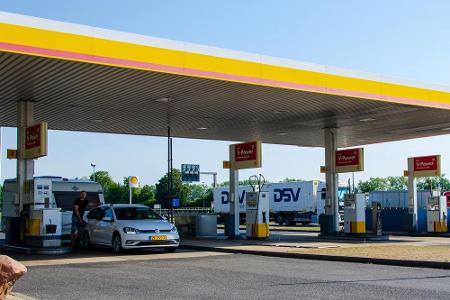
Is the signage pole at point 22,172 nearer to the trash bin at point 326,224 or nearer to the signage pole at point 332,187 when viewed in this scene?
the trash bin at point 326,224

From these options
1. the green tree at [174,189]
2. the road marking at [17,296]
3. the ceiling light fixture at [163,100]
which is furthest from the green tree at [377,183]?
the road marking at [17,296]

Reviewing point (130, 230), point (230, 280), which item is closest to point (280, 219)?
point (130, 230)

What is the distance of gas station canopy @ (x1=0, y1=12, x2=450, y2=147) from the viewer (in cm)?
1460

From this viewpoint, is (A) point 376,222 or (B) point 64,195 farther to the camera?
(A) point 376,222

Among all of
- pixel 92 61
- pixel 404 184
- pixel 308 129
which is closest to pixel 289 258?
pixel 92 61

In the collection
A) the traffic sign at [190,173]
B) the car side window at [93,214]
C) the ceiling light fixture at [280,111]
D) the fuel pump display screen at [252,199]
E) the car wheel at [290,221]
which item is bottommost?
the car wheel at [290,221]

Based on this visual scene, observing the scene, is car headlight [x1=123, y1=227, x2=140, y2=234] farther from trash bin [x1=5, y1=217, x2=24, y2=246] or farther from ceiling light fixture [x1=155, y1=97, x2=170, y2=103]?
ceiling light fixture [x1=155, y1=97, x2=170, y2=103]

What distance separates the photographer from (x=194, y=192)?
586ft

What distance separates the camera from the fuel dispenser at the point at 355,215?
23.7 m

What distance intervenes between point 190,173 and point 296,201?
11.6 meters

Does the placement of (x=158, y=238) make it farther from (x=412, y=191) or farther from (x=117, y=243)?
(x=412, y=191)

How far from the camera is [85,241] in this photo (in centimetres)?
1967

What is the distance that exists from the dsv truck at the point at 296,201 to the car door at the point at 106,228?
24.1 metres

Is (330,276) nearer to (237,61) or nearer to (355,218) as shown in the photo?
(237,61)
